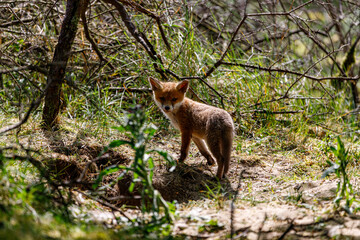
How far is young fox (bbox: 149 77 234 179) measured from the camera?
3.94 meters

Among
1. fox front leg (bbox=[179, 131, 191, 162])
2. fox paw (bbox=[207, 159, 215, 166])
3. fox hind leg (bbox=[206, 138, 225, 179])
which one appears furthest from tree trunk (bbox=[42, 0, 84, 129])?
fox paw (bbox=[207, 159, 215, 166])

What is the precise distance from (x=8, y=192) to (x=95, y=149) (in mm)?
2054

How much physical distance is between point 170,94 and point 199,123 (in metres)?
0.70

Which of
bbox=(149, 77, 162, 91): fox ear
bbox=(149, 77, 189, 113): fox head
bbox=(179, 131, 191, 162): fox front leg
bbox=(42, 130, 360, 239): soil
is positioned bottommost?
bbox=(42, 130, 360, 239): soil

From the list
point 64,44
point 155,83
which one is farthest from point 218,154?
point 64,44

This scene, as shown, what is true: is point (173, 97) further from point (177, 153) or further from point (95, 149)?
point (95, 149)

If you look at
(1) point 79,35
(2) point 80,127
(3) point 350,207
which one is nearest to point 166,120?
(2) point 80,127

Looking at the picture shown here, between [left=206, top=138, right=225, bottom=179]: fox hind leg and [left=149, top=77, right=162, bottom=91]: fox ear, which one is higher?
[left=149, top=77, right=162, bottom=91]: fox ear

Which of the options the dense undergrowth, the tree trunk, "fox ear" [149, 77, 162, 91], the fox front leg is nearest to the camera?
the dense undergrowth

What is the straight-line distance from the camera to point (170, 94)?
4.78 m

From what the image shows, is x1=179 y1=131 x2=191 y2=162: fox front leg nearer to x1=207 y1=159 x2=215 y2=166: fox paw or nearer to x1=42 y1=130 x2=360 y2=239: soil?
x1=42 y1=130 x2=360 y2=239: soil

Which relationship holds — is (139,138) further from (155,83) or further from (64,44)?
(155,83)

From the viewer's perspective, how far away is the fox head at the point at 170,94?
4711mm

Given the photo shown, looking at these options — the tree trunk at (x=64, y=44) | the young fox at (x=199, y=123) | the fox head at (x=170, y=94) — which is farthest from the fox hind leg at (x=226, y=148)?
the tree trunk at (x=64, y=44)
